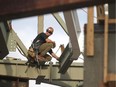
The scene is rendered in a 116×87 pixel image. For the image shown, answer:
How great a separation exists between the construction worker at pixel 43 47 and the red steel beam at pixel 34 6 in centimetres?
861

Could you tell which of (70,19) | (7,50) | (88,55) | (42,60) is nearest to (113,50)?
(88,55)

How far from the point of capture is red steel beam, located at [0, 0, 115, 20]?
6.00m

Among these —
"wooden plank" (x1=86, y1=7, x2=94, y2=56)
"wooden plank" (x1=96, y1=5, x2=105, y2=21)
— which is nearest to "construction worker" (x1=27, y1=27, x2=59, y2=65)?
"wooden plank" (x1=86, y1=7, x2=94, y2=56)

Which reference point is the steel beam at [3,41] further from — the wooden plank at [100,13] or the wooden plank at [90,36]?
the wooden plank at [100,13]

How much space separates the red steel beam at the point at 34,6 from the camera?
6004 mm

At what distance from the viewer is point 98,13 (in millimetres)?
11531

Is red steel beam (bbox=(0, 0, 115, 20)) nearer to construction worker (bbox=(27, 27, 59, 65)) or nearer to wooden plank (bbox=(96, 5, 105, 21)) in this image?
wooden plank (bbox=(96, 5, 105, 21))

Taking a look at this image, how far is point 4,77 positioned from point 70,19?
538 cm

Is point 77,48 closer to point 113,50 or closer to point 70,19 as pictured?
point 70,19

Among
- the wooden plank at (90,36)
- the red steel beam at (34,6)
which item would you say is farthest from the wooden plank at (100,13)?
the red steel beam at (34,6)

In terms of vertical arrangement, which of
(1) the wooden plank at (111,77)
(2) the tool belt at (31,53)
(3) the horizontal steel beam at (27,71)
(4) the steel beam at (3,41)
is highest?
(4) the steel beam at (3,41)

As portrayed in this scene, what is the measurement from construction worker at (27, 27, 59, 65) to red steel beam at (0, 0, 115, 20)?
8612 millimetres

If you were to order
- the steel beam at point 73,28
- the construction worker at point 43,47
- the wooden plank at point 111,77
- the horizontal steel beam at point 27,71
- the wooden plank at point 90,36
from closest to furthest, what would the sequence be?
the wooden plank at point 111,77 → the wooden plank at point 90,36 → the steel beam at point 73,28 → the construction worker at point 43,47 → the horizontal steel beam at point 27,71

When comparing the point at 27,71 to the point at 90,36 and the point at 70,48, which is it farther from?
the point at 90,36
